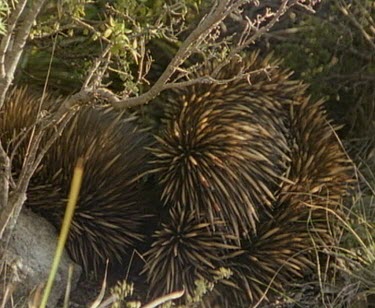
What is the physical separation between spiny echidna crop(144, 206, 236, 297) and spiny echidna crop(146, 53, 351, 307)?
0.06ft

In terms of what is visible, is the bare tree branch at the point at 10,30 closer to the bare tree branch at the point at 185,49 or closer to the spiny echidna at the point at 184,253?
the bare tree branch at the point at 185,49

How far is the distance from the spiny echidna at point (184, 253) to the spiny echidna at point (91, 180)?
0.24m

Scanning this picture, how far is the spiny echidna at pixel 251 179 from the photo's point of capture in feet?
18.6

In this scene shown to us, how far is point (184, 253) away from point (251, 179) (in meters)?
0.56

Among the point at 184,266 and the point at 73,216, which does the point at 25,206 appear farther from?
the point at 184,266

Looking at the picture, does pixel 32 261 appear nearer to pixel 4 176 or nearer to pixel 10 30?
pixel 4 176

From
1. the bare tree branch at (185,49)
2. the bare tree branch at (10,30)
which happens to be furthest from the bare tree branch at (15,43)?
the bare tree branch at (185,49)

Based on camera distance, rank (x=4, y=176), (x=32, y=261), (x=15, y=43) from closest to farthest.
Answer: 1. (x=15, y=43)
2. (x=4, y=176)
3. (x=32, y=261)

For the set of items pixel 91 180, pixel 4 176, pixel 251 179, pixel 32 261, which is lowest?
pixel 32 261

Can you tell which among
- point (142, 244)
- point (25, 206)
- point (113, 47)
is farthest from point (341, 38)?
point (113, 47)

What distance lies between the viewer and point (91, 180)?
579 cm

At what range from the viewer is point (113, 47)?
14.1ft

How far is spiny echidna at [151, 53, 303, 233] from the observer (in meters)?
5.68

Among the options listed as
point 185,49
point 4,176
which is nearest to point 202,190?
point 4,176
